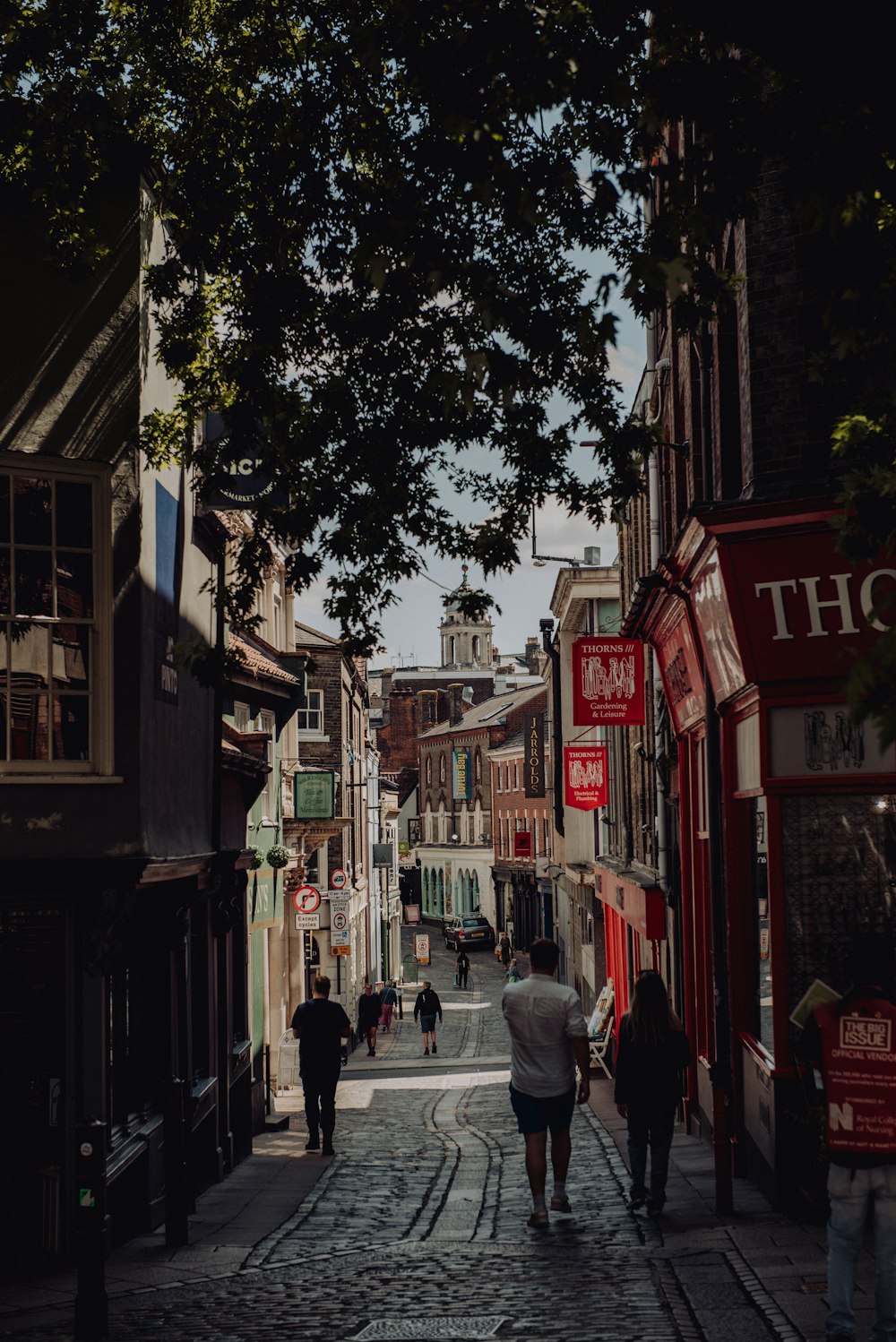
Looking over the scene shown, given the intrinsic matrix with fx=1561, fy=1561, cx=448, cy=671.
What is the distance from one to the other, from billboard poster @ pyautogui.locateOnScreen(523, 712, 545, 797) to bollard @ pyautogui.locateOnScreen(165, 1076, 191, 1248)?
44410 mm

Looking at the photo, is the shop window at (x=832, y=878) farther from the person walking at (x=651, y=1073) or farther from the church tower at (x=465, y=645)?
A: the church tower at (x=465, y=645)

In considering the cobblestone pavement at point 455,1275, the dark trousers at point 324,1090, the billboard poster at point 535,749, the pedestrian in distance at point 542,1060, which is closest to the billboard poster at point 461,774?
→ the billboard poster at point 535,749

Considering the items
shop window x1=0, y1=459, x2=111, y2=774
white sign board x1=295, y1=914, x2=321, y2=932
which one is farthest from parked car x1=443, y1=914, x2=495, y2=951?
shop window x1=0, y1=459, x2=111, y2=774

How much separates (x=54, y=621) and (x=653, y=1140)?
521 cm

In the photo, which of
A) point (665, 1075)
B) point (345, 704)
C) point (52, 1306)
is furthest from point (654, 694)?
point (345, 704)

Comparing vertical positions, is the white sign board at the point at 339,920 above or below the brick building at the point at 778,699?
below

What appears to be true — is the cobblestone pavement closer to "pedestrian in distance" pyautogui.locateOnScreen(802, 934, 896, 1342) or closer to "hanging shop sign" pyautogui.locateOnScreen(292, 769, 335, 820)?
"pedestrian in distance" pyautogui.locateOnScreen(802, 934, 896, 1342)

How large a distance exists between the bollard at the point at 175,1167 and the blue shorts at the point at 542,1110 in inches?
85.5

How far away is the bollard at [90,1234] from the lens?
24.7 feet

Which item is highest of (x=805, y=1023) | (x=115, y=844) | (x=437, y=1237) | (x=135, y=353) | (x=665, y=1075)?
(x=135, y=353)

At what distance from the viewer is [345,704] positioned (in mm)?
45938

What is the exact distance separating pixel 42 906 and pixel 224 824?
18.8ft

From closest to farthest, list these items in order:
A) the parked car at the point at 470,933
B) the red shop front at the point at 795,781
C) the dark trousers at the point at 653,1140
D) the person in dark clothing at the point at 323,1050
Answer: the red shop front at the point at 795,781 → the dark trousers at the point at 653,1140 → the person in dark clothing at the point at 323,1050 → the parked car at the point at 470,933

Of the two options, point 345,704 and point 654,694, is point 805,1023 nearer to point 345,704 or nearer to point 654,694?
point 654,694
